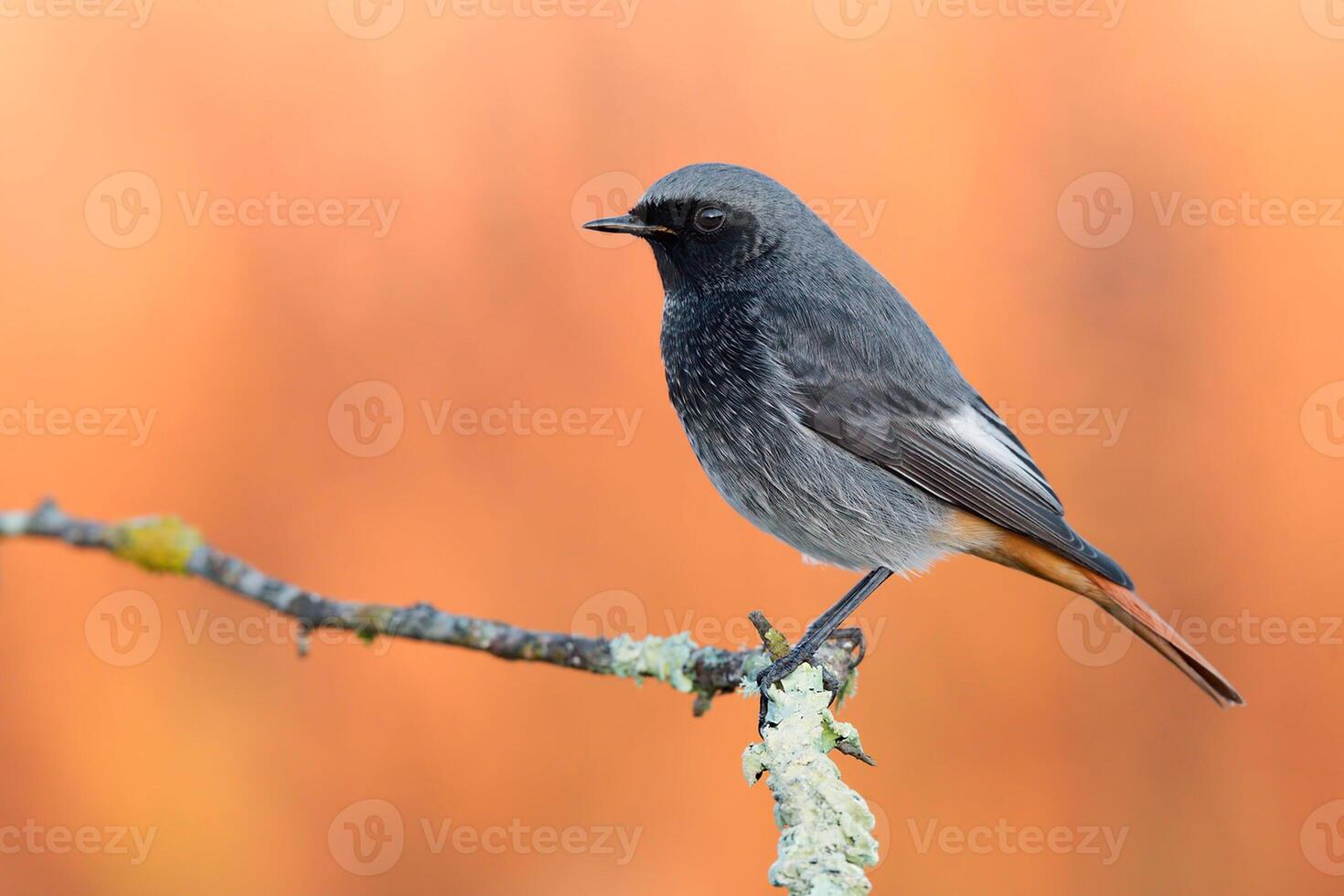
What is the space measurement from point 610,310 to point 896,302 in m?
1.65

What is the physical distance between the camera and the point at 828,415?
149 inches

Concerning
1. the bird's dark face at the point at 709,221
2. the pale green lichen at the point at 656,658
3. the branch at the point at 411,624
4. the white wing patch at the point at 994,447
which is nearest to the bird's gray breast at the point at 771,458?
the bird's dark face at the point at 709,221

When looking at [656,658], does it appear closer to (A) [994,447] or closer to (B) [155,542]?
(A) [994,447]

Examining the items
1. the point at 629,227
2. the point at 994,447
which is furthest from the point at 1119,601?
the point at 629,227

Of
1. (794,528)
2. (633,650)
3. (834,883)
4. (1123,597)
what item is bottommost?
(834,883)

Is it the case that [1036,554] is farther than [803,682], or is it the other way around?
[1036,554]

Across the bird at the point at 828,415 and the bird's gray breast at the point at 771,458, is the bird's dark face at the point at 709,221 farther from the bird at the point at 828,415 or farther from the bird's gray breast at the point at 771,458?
the bird's gray breast at the point at 771,458

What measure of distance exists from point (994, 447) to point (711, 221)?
1.31 meters

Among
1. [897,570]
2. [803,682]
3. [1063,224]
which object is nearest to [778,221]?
[897,570]

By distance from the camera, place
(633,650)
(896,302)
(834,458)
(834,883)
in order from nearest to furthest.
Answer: (834,883), (633,650), (834,458), (896,302)

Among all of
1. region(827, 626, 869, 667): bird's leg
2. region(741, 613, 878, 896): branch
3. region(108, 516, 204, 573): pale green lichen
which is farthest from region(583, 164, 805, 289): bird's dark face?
region(108, 516, 204, 573): pale green lichen

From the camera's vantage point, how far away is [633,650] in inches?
122

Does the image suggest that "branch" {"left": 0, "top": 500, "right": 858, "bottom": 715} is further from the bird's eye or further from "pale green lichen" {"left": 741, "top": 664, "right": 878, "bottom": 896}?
the bird's eye

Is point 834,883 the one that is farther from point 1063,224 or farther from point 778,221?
point 1063,224
